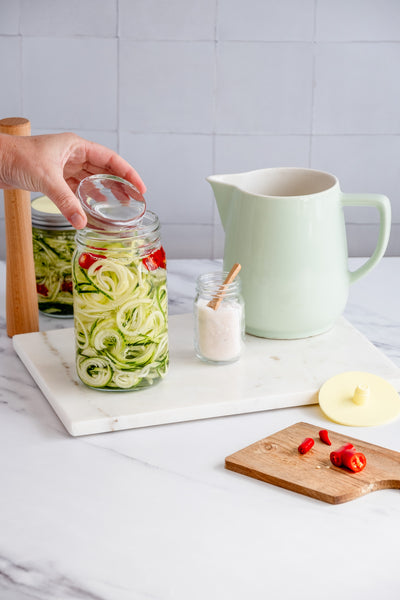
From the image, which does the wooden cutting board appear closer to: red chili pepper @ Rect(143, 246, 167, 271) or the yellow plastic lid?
the yellow plastic lid

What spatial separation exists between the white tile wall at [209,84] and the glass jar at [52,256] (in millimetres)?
518

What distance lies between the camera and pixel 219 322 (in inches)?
41.9

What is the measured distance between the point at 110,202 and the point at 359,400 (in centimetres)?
39

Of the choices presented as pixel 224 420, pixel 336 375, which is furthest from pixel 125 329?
pixel 336 375

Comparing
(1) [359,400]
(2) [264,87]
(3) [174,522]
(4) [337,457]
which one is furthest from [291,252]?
(2) [264,87]

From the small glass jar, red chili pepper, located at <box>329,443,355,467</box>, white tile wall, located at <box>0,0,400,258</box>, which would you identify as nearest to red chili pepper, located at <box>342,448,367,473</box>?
red chili pepper, located at <box>329,443,355,467</box>

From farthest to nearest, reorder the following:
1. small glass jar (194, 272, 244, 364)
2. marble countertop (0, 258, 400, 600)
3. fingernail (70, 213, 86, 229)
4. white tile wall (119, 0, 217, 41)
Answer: white tile wall (119, 0, 217, 41), small glass jar (194, 272, 244, 364), fingernail (70, 213, 86, 229), marble countertop (0, 258, 400, 600)

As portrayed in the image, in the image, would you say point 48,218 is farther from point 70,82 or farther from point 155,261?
point 70,82

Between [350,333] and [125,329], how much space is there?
14.4 inches

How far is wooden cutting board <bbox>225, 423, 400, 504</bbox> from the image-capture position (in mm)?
845

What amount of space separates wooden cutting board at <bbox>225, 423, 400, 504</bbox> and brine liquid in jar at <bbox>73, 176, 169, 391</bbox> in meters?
0.18

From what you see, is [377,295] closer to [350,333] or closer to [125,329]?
[350,333]

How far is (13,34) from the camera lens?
164cm

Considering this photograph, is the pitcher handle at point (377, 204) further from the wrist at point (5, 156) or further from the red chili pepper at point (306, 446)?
the wrist at point (5, 156)
